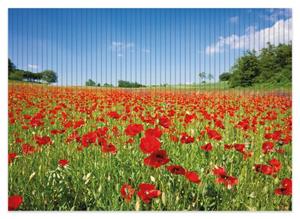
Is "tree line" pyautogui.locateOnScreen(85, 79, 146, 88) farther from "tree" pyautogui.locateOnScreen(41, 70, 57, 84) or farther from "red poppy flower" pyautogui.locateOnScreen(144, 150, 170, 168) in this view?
"red poppy flower" pyautogui.locateOnScreen(144, 150, 170, 168)

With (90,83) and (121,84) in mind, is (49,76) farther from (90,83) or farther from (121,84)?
(121,84)

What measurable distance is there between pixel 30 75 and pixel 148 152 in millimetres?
1339

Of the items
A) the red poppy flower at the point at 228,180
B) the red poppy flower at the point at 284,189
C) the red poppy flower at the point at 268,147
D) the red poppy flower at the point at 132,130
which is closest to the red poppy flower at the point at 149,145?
the red poppy flower at the point at 132,130

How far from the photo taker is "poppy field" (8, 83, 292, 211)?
2.25m

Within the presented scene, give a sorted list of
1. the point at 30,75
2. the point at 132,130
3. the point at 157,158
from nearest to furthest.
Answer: the point at 157,158 → the point at 132,130 → the point at 30,75

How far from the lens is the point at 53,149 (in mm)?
2730

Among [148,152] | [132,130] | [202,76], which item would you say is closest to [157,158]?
[148,152]

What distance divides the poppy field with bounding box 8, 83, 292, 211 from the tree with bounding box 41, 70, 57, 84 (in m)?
0.11

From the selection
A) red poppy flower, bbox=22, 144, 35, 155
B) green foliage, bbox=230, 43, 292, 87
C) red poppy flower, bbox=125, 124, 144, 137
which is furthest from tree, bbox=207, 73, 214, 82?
red poppy flower, bbox=22, 144, 35, 155

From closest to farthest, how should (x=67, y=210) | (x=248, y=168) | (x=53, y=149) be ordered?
(x=67, y=210)
(x=248, y=168)
(x=53, y=149)

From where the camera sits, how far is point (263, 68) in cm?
298
